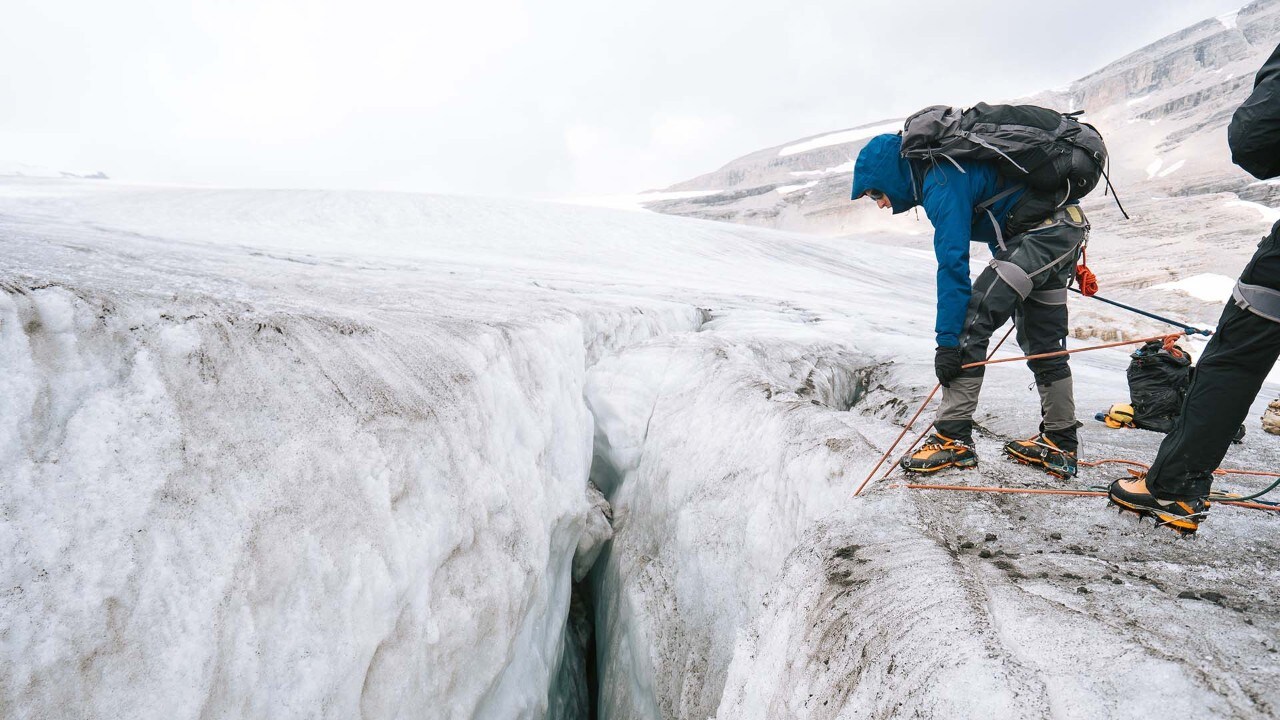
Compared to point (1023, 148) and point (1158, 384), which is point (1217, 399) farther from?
point (1158, 384)

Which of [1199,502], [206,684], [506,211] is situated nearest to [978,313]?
[1199,502]

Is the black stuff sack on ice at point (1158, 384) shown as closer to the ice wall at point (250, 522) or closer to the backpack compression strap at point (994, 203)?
the backpack compression strap at point (994, 203)

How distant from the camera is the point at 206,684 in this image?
1.97 m

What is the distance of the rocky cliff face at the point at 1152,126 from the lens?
43.8 metres

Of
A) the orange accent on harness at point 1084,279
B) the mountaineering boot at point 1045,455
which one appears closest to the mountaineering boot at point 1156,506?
the mountaineering boot at point 1045,455

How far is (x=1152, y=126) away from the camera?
52.8 m

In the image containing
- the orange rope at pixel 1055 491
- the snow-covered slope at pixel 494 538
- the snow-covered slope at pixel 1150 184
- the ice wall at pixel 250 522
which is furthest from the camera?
the snow-covered slope at pixel 1150 184

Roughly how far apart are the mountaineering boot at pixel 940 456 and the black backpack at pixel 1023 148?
1.10 m

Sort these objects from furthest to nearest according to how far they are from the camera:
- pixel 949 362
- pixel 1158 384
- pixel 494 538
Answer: pixel 1158 384, pixel 494 538, pixel 949 362

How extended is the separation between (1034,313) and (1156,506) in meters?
1.11

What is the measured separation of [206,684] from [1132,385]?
5321 millimetres

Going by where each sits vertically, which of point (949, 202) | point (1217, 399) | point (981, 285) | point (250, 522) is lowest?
point (250, 522)

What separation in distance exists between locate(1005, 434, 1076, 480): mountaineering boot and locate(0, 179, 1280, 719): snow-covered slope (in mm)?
112

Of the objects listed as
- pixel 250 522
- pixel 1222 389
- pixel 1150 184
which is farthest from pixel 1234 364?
pixel 1150 184
